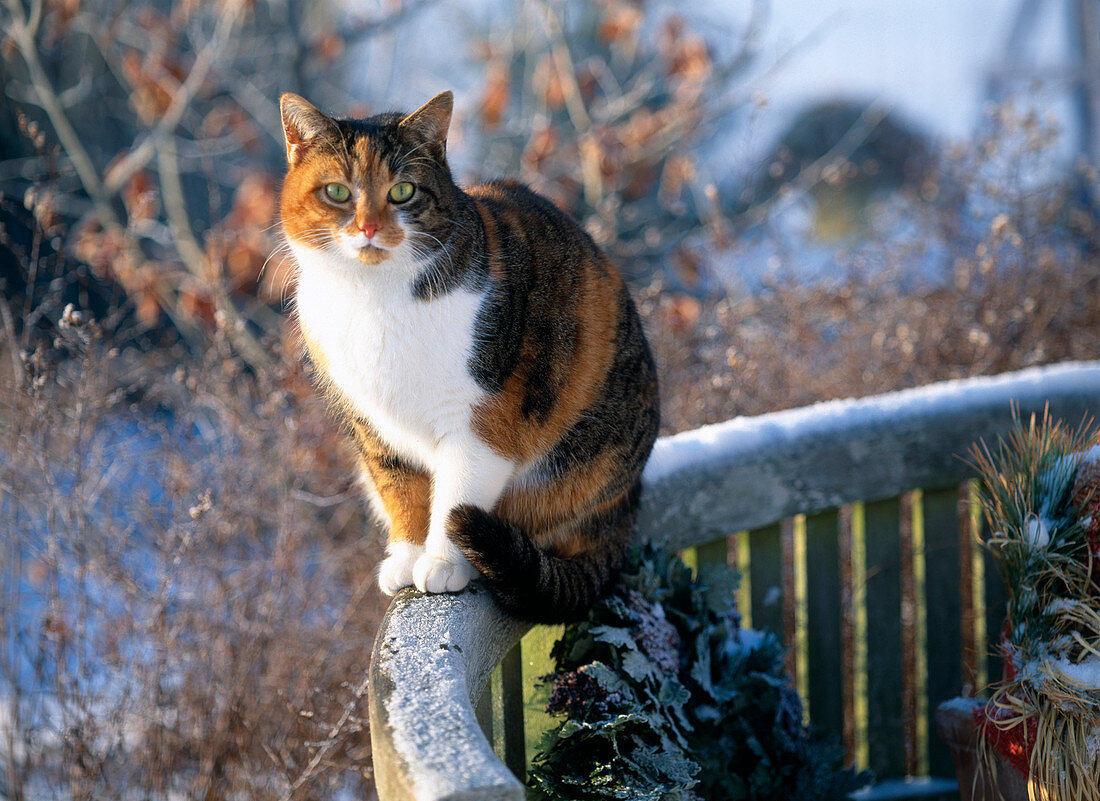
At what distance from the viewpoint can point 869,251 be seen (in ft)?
13.4

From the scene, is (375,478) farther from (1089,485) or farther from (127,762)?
(1089,485)

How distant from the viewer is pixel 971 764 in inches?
70.2

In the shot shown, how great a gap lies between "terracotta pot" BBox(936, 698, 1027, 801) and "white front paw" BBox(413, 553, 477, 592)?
987 mm

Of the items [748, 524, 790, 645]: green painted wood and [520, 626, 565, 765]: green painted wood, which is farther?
[748, 524, 790, 645]: green painted wood

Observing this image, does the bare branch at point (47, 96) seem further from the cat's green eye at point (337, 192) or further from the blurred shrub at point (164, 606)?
the cat's green eye at point (337, 192)

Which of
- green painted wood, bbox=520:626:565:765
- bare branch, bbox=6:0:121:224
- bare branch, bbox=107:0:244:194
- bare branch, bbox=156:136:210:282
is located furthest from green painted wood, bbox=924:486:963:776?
bare branch, bbox=6:0:121:224

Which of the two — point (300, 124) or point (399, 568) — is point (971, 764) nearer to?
point (399, 568)

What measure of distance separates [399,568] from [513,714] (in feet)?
1.16

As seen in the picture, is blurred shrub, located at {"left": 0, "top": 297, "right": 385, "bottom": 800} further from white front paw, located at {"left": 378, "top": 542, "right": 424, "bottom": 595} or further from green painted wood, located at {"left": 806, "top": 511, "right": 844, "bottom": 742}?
green painted wood, located at {"left": 806, "top": 511, "right": 844, "bottom": 742}

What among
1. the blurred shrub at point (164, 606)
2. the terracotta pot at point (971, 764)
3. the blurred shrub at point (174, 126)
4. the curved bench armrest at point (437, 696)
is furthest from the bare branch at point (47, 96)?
the terracotta pot at point (971, 764)

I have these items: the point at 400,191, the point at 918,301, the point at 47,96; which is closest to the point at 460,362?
the point at 400,191

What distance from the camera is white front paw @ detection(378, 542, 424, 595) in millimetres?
1648

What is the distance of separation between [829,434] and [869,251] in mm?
2244

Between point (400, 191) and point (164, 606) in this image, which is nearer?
point (400, 191)
